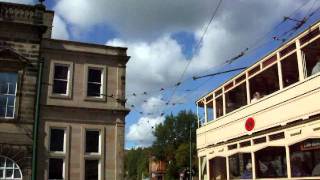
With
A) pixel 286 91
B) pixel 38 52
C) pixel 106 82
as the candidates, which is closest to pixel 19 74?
pixel 38 52

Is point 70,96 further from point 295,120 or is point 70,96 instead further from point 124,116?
point 295,120

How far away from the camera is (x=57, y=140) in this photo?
23312 millimetres

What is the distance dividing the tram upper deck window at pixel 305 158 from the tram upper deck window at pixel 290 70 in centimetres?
191

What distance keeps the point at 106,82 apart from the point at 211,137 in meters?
8.47

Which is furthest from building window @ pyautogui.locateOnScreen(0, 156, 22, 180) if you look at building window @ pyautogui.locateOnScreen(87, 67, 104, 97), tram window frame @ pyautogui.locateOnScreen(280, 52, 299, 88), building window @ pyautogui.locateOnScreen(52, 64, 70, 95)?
tram window frame @ pyautogui.locateOnScreen(280, 52, 299, 88)

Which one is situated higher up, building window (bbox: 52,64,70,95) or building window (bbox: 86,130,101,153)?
building window (bbox: 52,64,70,95)

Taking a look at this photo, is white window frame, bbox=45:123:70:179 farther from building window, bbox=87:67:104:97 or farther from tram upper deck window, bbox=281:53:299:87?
tram upper deck window, bbox=281:53:299:87

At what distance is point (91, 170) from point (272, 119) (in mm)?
12541

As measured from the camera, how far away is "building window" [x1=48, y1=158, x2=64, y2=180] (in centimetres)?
2278

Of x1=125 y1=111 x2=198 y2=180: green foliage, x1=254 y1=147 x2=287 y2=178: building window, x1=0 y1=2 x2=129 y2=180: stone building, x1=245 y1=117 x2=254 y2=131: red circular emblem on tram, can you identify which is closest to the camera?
x1=254 y1=147 x2=287 y2=178: building window

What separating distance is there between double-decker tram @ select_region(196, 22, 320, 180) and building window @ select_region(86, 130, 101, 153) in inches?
287

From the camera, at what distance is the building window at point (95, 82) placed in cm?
2488

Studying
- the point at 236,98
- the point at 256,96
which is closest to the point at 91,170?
the point at 236,98

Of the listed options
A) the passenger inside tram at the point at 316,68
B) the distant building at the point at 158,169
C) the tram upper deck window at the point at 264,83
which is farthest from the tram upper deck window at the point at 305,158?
the distant building at the point at 158,169
